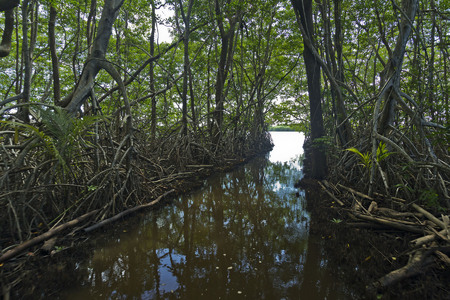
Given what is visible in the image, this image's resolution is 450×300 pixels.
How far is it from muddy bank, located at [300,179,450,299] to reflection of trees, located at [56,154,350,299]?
0.23 metres

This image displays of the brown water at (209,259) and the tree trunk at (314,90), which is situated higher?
the tree trunk at (314,90)

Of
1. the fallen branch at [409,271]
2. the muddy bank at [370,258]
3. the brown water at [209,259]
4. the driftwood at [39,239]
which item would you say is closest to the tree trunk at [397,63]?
the muddy bank at [370,258]

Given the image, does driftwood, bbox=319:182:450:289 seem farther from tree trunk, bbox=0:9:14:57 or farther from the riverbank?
tree trunk, bbox=0:9:14:57

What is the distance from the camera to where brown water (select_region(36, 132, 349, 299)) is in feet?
5.80

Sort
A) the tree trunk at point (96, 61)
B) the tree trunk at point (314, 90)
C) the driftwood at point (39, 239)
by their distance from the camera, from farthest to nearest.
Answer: the tree trunk at point (314, 90) → the tree trunk at point (96, 61) → the driftwood at point (39, 239)

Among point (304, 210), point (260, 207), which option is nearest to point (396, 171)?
point (304, 210)

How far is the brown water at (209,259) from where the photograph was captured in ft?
5.80

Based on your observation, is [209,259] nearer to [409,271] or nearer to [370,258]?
[370,258]

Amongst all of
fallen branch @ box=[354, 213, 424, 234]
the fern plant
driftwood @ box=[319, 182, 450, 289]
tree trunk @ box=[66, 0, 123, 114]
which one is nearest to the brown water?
driftwood @ box=[319, 182, 450, 289]

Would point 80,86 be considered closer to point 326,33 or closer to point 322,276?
point 322,276

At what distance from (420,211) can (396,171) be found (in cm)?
94

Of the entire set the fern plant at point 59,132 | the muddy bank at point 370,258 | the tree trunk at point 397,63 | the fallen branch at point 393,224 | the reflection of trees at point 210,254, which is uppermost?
the tree trunk at point 397,63

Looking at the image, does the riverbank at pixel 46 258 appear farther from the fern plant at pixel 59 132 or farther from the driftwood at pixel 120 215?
the fern plant at pixel 59 132

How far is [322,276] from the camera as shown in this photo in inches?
76.2
